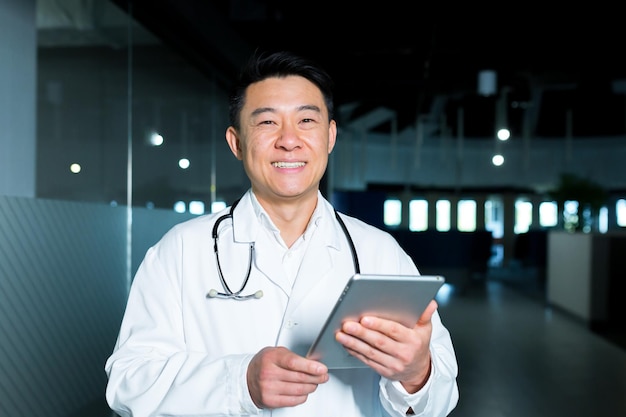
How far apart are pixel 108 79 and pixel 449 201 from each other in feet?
37.0

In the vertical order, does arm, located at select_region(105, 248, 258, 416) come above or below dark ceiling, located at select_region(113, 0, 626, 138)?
below

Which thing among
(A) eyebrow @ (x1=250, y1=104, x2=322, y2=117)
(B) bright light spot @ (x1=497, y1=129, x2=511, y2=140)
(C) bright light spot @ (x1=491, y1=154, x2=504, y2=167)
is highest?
(B) bright light spot @ (x1=497, y1=129, x2=511, y2=140)

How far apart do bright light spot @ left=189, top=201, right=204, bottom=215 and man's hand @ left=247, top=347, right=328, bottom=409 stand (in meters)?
4.45

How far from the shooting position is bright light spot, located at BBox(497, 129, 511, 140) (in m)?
14.0

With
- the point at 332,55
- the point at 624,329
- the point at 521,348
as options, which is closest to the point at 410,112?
the point at 332,55

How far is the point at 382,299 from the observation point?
101 cm

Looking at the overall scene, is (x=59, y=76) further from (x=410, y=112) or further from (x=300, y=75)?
(x=410, y=112)

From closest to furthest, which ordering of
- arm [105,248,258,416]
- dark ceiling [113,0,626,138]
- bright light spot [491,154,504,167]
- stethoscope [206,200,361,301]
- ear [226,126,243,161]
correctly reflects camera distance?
arm [105,248,258,416] < stethoscope [206,200,361,301] < ear [226,126,243,161] < dark ceiling [113,0,626,138] < bright light spot [491,154,504,167]

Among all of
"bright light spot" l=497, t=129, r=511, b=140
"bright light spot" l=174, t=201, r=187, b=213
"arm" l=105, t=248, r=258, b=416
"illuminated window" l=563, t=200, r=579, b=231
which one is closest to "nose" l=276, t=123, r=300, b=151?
"arm" l=105, t=248, r=258, b=416

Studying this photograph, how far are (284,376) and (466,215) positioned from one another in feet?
44.1

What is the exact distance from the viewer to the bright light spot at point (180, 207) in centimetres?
504

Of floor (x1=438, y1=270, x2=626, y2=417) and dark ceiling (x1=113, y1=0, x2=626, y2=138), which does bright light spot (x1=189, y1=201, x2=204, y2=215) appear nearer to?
dark ceiling (x1=113, y1=0, x2=626, y2=138)

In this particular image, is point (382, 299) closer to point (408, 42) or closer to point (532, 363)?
point (532, 363)

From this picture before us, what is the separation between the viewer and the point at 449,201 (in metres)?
14.1
